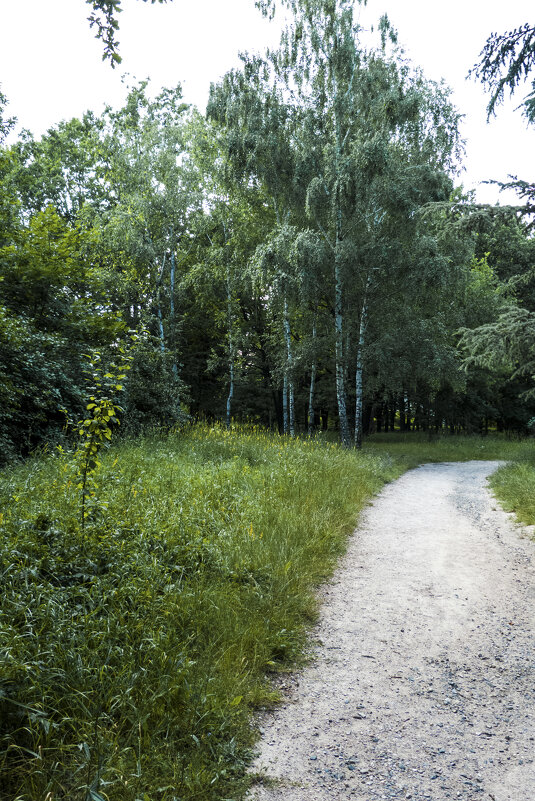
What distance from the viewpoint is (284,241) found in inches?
574

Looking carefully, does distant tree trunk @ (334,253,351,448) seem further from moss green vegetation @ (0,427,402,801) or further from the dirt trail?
Result: the dirt trail

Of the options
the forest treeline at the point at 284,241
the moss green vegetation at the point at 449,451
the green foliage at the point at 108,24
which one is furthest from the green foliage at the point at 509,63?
the moss green vegetation at the point at 449,451

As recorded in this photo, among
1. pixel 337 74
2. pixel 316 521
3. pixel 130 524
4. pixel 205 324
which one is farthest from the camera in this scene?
pixel 205 324

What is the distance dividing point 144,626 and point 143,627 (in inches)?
0.4

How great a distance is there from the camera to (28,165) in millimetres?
25438

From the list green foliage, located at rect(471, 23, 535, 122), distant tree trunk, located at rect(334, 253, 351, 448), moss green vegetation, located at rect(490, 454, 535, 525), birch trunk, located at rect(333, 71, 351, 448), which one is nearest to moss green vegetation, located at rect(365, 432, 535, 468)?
distant tree trunk, located at rect(334, 253, 351, 448)

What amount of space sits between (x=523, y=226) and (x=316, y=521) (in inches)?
252

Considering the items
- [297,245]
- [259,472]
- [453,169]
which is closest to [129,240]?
[297,245]

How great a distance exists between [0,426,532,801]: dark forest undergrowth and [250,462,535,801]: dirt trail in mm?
271

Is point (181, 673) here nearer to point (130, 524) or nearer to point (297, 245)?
point (130, 524)

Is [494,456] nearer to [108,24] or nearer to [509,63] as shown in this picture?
[509,63]

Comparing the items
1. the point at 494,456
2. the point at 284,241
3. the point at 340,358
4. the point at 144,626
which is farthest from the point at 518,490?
the point at 494,456

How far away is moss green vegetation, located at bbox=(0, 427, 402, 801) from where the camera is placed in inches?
82.2

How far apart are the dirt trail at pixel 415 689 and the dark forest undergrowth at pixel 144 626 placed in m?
0.27
